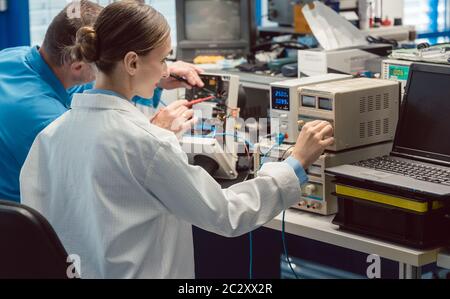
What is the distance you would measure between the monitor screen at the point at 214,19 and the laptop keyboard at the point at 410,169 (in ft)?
6.39

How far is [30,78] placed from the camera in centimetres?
255

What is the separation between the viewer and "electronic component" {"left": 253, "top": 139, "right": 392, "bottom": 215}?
2480 mm

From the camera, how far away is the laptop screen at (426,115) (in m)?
2.42

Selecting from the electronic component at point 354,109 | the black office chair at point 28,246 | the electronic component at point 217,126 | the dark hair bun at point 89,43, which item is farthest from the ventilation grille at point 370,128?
the black office chair at point 28,246

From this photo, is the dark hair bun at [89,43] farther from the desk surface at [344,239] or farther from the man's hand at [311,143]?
the desk surface at [344,239]

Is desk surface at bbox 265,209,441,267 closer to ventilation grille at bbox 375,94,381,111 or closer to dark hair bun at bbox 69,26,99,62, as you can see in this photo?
ventilation grille at bbox 375,94,381,111

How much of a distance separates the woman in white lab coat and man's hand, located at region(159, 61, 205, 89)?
914mm

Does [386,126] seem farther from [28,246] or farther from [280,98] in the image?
[28,246]

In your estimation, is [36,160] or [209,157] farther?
[209,157]

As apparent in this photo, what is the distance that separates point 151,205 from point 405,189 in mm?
703

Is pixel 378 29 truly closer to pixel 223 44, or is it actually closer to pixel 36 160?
Result: pixel 223 44

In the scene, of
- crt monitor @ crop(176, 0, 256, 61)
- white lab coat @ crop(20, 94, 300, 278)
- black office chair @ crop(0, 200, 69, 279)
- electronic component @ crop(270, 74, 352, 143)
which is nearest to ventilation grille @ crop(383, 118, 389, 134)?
electronic component @ crop(270, 74, 352, 143)

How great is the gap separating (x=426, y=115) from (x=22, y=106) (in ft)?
3.97

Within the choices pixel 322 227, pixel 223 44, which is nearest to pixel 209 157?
pixel 322 227
